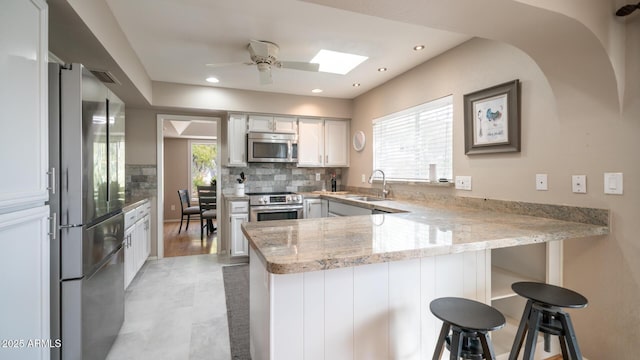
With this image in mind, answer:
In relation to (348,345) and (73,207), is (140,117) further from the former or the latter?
(348,345)

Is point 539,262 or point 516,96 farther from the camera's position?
point 516,96

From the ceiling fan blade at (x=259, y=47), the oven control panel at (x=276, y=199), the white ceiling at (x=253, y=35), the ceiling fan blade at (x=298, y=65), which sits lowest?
the oven control panel at (x=276, y=199)

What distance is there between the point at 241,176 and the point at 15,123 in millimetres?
3319

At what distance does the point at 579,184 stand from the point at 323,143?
329 centimetres

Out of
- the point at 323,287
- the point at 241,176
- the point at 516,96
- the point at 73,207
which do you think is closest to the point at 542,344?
the point at 323,287

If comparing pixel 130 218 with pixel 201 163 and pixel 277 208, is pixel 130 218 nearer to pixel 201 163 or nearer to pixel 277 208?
pixel 277 208

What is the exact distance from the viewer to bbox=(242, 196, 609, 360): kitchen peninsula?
1.14 metres

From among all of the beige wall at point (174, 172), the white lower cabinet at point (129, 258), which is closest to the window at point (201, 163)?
the beige wall at point (174, 172)

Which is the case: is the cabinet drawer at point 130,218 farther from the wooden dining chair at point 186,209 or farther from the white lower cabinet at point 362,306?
the wooden dining chair at point 186,209

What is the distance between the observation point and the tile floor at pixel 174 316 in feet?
6.49

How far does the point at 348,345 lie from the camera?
49.7 inches

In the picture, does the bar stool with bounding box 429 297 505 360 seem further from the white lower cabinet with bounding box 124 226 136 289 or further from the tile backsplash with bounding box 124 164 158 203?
the tile backsplash with bounding box 124 164 158 203

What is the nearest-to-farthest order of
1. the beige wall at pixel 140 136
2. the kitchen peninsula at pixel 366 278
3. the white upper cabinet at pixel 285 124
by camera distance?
the kitchen peninsula at pixel 366 278, the beige wall at pixel 140 136, the white upper cabinet at pixel 285 124

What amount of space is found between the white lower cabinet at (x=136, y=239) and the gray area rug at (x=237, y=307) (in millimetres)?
950
